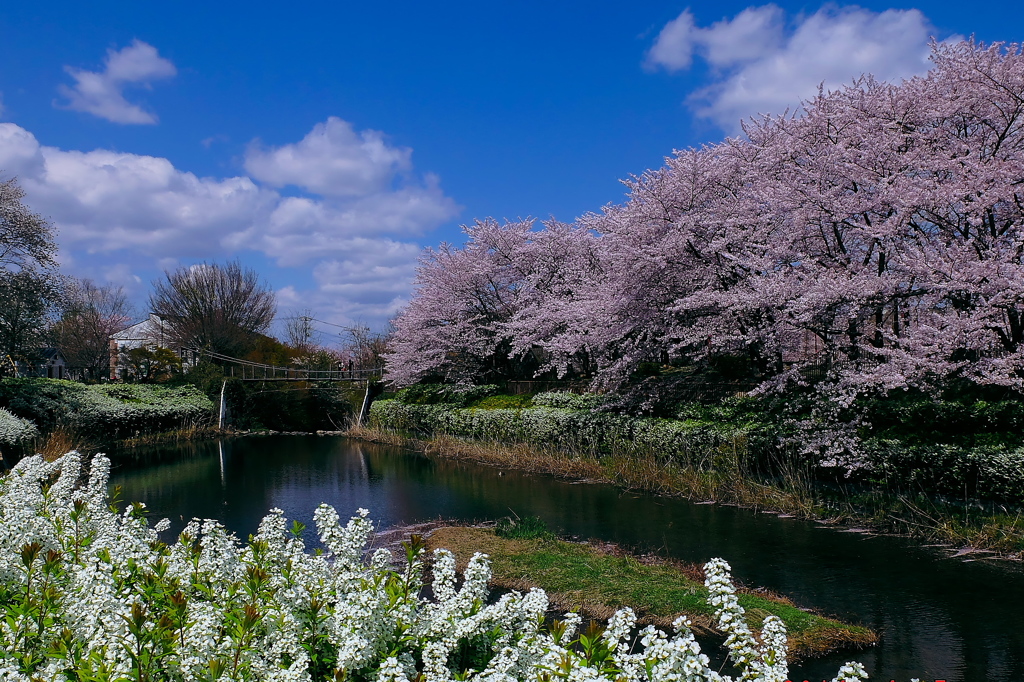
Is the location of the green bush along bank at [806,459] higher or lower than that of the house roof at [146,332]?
lower

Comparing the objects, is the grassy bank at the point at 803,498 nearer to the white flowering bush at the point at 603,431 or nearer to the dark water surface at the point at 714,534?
the white flowering bush at the point at 603,431

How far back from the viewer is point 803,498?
10.5m

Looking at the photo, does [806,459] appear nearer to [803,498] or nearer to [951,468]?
[803,498]

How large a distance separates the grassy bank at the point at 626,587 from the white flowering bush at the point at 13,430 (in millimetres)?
10026

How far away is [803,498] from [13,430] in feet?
49.0

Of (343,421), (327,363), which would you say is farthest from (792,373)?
(327,363)

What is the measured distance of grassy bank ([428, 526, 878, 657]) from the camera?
566 cm

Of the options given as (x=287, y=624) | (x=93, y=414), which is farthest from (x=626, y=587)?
(x=93, y=414)

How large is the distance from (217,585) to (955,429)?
9.25 metres

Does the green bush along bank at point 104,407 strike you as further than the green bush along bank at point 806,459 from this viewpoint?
Yes

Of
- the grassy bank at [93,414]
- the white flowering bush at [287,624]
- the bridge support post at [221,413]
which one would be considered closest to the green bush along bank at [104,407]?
the grassy bank at [93,414]

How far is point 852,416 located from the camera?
33.9 ft

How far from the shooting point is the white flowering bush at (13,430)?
44.7 feet

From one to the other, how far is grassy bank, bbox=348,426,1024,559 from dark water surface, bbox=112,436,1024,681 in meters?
0.37
